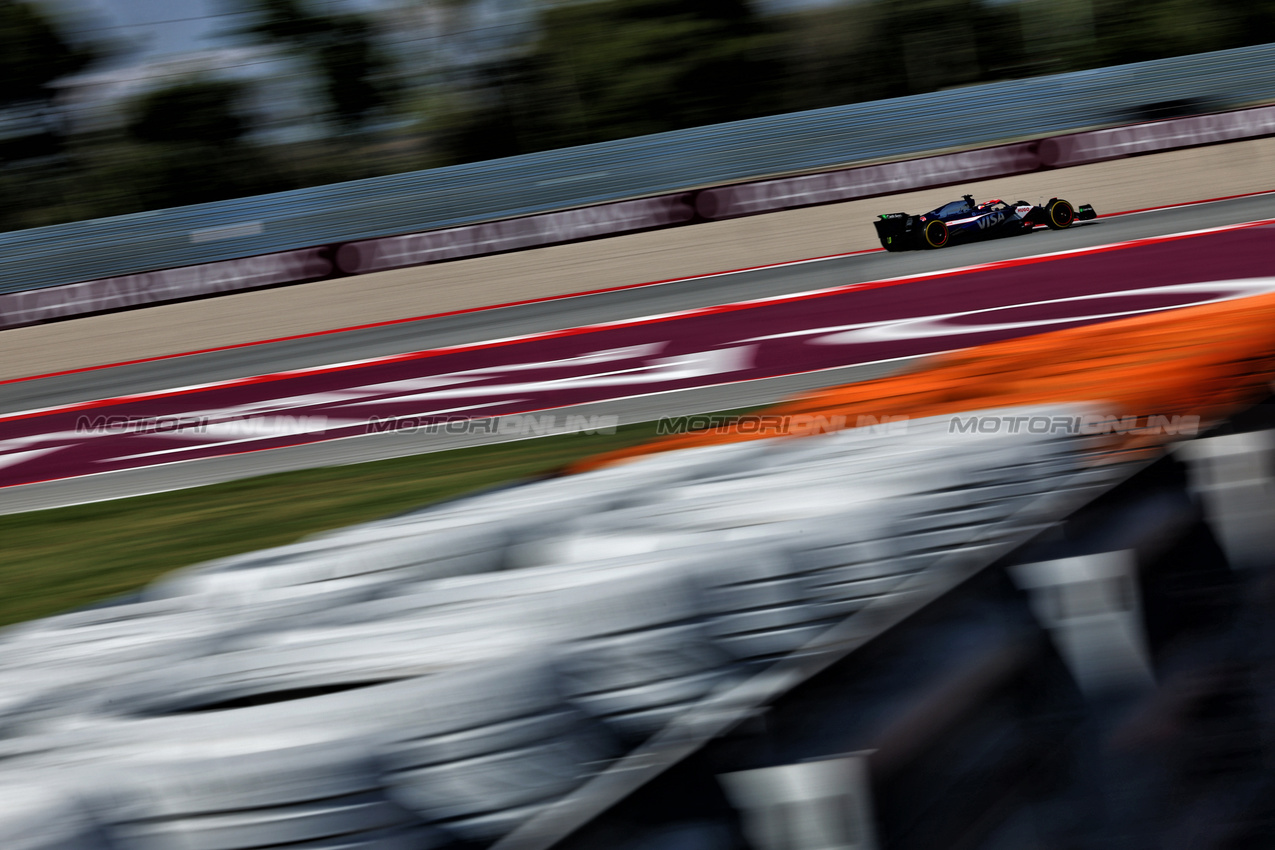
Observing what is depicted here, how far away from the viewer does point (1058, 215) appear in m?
13.8

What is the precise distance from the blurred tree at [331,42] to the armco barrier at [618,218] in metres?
15.0

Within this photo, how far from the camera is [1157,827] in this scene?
6.23 ft

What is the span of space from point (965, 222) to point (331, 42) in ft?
69.1

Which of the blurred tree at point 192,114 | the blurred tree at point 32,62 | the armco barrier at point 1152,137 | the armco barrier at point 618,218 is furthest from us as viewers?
the blurred tree at point 32,62

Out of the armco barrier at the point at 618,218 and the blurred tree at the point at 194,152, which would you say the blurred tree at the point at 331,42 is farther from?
the armco barrier at the point at 618,218

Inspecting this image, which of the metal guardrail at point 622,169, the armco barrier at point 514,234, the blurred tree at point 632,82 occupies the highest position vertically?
the blurred tree at point 632,82

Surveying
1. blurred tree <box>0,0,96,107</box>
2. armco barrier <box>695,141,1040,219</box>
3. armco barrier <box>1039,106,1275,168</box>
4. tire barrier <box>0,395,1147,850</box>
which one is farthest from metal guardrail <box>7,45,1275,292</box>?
blurred tree <box>0,0,96,107</box>

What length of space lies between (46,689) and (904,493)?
131 cm

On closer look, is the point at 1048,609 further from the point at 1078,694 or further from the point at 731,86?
the point at 731,86

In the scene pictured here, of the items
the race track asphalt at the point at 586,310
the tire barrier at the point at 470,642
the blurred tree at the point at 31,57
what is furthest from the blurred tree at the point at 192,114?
the tire barrier at the point at 470,642

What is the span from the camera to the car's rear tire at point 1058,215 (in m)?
13.7

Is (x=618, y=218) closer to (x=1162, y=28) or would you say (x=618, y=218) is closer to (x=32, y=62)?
(x=1162, y=28)

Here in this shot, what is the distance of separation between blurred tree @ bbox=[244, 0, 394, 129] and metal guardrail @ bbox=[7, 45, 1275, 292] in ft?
43.5

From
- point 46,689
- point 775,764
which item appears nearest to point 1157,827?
point 775,764
